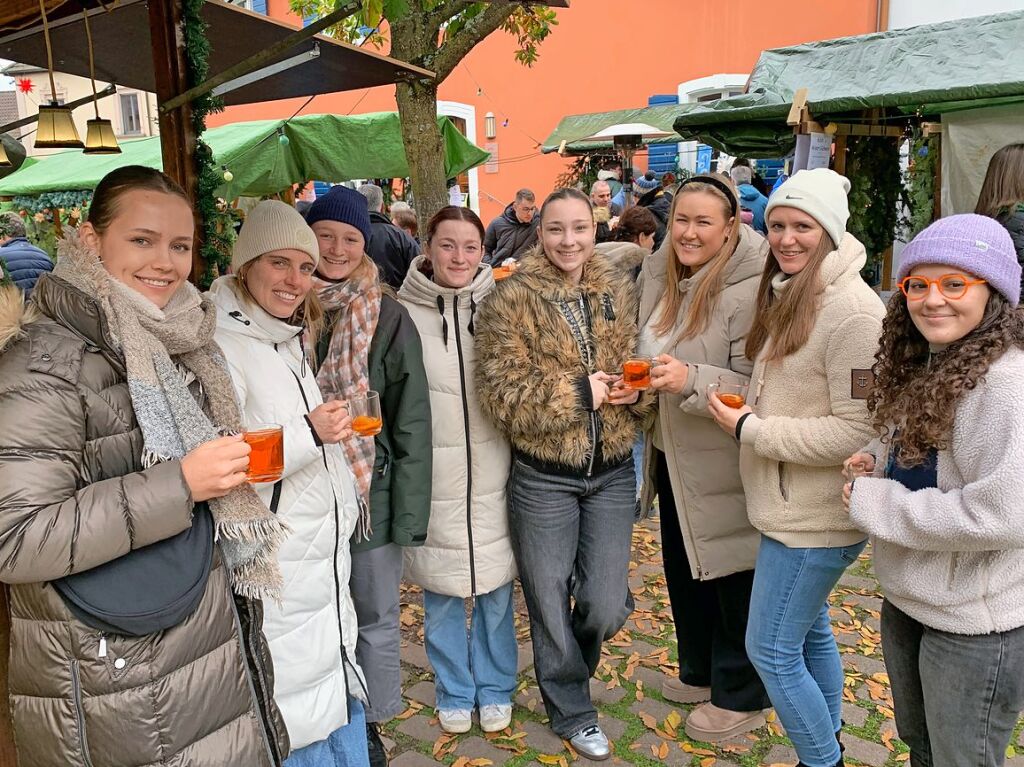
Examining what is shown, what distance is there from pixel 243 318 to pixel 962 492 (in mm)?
2043

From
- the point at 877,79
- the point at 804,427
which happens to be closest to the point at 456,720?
the point at 804,427

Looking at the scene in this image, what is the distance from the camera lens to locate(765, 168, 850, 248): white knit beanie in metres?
2.55

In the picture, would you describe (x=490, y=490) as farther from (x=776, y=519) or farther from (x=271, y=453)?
(x=271, y=453)

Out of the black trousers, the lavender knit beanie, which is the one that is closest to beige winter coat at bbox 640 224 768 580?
the black trousers

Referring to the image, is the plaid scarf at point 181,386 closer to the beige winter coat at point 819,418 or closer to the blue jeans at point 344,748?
the blue jeans at point 344,748

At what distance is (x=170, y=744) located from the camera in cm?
175

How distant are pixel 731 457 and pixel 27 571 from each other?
2372mm

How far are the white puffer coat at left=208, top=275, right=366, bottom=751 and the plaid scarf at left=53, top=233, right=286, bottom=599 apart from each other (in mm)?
283

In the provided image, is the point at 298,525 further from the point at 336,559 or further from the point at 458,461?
the point at 458,461

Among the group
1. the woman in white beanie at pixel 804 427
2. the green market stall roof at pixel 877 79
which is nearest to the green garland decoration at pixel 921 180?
the green market stall roof at pixel 877 79

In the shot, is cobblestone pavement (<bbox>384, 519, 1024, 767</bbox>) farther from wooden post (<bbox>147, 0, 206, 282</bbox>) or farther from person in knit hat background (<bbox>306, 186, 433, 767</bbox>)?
wooden post (<bbox>147, 0, 206, 282</bbox>)

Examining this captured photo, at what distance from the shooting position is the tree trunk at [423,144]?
6238mm

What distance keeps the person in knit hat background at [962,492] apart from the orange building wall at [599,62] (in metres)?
14.0

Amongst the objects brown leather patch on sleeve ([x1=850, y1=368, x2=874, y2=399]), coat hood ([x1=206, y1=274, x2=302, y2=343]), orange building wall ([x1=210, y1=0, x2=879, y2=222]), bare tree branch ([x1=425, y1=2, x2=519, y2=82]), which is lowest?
brown leather patch on sleeve ([x1=850, y1=368, x2=874, y2=399])
